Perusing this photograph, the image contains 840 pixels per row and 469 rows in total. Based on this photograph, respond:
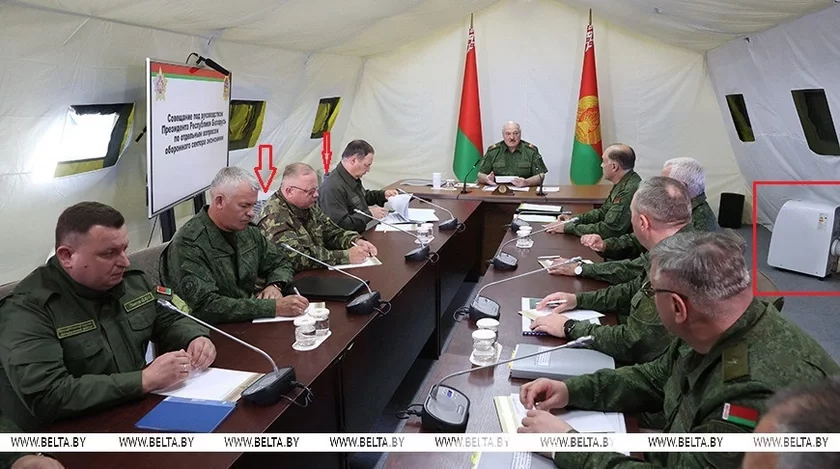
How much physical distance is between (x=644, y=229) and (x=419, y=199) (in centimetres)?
262

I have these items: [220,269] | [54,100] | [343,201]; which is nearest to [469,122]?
[343,201]

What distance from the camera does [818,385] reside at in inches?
27.3

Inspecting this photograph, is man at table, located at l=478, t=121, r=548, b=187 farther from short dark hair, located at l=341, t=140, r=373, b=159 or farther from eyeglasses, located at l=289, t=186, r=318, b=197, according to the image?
eyeglasses, located at l=289, t=186, r=318, b=197

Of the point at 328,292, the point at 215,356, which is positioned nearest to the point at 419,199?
the point at 328,292

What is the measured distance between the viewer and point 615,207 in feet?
11.2

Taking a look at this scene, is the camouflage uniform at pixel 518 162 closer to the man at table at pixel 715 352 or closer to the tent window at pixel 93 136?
the tent window at pixel 93 136

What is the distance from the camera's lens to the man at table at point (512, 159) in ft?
17.6

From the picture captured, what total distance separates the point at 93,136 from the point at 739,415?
9.97 ft

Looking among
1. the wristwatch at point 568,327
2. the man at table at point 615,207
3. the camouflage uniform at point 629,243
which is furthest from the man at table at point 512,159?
the wristwatch at point 568,327

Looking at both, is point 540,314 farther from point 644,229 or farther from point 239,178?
point 239,178

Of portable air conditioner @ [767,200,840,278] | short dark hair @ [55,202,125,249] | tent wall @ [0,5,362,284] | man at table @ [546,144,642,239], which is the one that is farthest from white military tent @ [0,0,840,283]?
man at table @ [546,144,642,239]

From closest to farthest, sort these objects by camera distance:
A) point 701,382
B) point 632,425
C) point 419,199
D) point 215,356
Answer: point 701,382
point 632,425
point 215,356
point 419,199

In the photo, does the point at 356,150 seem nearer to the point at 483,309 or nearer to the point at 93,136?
the point at 93,136

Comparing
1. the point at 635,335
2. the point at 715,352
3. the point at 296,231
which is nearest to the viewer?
the point at 715,352
